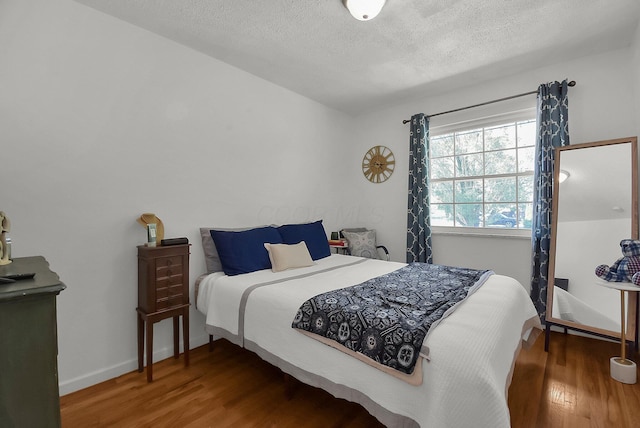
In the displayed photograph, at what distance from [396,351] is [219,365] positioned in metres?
1.65

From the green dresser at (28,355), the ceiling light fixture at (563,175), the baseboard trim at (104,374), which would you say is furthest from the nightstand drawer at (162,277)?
the ceiling light fixture at (563,175)

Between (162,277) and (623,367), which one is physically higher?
(162,277)

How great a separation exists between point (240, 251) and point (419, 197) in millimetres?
2250

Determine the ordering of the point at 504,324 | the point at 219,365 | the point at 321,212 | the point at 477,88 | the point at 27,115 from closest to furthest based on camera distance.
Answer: the point at 504,324 → the point at 27,115 → the point at 219,365 → the point at 477,88 → the point at 321,212

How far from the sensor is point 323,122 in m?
4.09

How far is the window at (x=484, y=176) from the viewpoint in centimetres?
323

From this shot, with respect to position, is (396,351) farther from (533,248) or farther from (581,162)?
(581,162)

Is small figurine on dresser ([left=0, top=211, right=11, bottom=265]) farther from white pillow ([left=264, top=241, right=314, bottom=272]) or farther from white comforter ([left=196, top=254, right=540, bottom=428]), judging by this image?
white pillow ([left=264, top=241, right=314, bottom=272])

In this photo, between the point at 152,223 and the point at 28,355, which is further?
the point at 152,223

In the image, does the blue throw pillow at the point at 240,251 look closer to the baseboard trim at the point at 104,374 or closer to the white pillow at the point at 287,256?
the white pillow at the point at 287,256

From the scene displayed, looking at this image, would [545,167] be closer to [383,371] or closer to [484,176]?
[484,176]

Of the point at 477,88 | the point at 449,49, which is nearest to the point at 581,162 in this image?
the point at 477,88

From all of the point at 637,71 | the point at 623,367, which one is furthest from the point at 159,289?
the point at 637,71

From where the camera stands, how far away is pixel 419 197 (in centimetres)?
366
